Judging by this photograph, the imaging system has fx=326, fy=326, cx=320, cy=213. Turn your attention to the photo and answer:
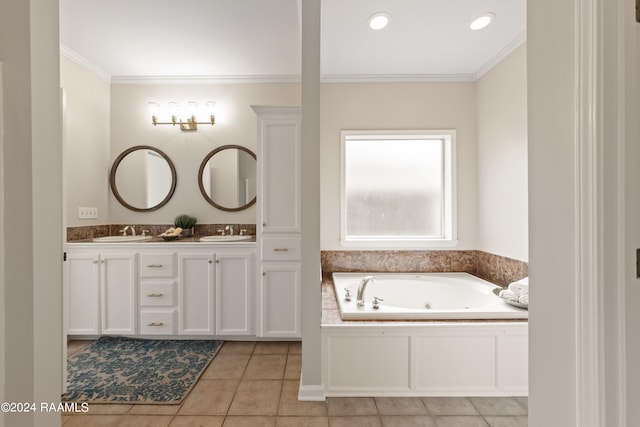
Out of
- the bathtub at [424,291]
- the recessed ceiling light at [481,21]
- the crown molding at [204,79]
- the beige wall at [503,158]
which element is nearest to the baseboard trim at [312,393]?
the bathtub at [424,291]

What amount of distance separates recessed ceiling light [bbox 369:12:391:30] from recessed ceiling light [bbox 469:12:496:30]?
2.07 ft

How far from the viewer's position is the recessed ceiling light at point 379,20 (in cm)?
231

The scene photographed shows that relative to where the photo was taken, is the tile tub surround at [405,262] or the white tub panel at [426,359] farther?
the tile tub surround at [405,262]

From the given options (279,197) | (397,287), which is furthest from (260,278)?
(397,287)

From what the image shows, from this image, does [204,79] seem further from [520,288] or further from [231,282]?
[520,288]

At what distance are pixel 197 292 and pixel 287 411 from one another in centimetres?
141

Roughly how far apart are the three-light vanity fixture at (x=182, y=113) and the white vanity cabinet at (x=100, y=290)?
→ 141cm

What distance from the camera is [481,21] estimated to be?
7.76 feet

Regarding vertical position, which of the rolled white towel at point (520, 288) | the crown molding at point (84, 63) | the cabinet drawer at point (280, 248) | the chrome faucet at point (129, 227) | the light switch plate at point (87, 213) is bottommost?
the rolled white towel at point (520, 288)

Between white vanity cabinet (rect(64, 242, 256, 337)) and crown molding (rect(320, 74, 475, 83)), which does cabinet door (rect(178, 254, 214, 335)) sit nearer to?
white vanity cabinet (rect(64, 242, 256, 337))

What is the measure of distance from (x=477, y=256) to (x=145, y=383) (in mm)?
2993

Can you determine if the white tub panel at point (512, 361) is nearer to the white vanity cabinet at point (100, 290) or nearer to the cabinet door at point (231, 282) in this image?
the cabinet door at point (231, 282)

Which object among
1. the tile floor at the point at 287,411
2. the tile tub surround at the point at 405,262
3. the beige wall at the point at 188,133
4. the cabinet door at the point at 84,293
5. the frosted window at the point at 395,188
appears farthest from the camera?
the beige wall at the point at 188,133

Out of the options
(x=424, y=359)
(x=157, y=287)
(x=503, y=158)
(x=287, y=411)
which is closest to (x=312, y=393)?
(x=287, y=411)
